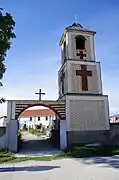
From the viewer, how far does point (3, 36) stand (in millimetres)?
9141

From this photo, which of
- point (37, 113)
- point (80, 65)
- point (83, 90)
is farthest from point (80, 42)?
point (37, 113)

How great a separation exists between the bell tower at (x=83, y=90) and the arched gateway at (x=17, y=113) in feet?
1.84

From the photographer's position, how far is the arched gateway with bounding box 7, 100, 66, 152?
18.7 m

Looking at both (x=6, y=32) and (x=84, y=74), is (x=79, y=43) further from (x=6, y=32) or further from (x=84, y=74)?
(x=6, y=32)

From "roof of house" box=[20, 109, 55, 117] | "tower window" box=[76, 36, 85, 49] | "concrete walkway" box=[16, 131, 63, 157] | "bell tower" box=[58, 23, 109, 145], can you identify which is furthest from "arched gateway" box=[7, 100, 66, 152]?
"roof of house" box=[20, 109, 55, 117]

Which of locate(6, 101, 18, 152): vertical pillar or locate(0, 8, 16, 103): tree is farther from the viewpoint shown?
locate(6, 101, 18, 152): vertical pillar

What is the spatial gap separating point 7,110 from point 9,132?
1.85m

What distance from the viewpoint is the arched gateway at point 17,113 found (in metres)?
18.7

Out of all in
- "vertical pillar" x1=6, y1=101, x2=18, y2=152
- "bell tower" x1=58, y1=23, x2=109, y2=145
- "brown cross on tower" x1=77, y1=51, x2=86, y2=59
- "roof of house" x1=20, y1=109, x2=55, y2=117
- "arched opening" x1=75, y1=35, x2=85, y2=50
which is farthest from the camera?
"roof of house" x1=20, y1=109, x2=55, y2=117

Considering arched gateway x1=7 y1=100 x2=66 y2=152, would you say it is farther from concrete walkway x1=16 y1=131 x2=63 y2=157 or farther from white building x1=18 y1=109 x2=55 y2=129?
white building x1=18 y1=109 x2=55 y2=129

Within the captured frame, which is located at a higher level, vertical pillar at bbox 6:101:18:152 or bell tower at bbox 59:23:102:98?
bell tower at bbox 59:23:102:98

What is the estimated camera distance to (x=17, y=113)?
1930 centimetres

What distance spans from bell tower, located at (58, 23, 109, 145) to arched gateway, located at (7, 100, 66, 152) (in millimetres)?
562

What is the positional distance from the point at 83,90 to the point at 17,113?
6447mm
